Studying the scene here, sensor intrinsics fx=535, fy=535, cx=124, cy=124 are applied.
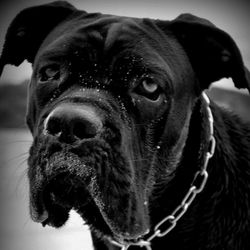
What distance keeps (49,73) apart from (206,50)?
0.93m

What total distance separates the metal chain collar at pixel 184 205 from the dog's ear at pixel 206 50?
0.26m

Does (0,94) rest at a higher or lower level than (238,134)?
lower

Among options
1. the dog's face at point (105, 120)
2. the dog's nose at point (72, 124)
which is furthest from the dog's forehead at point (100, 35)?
the dog's nose at point (72, 124)

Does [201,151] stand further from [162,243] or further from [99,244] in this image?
[99,244]

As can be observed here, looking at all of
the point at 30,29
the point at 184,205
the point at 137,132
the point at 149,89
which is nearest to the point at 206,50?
the point at 149,89

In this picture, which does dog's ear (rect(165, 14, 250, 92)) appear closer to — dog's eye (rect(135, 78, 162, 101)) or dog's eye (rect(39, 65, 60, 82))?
dog's eye (rect(135, 78, 162, 101))

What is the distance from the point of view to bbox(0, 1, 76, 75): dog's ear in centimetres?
322

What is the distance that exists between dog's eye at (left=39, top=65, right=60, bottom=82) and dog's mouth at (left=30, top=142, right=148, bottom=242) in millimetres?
555

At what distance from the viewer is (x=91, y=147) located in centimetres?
232

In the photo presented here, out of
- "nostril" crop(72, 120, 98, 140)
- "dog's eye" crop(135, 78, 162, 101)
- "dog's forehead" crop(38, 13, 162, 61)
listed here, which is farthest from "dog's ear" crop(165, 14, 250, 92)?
"nostril" crop(72, 120, 98, 140)

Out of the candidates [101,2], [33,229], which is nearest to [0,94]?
[101,2]

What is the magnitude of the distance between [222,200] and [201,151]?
0.29m

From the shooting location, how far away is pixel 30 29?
10.8ft

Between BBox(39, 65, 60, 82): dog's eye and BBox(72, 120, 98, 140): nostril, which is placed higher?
BBox(72, 120, 98, 140): nostril
